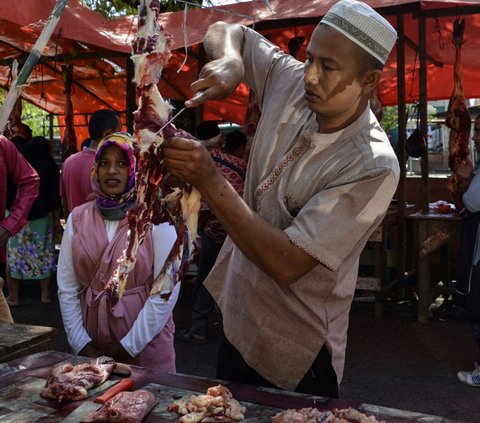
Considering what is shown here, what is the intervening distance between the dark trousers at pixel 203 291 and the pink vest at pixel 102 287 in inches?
99.2

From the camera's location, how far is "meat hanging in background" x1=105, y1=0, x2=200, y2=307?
182cm

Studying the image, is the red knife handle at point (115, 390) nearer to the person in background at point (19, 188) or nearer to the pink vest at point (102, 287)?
the pink vest at point (102, 287)

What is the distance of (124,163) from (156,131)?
4.61 ft

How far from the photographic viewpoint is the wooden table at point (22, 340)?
261 centimetres

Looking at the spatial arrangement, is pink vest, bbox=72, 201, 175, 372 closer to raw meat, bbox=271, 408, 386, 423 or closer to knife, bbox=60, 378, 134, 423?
knife, bbox=60, 378, 134, 423

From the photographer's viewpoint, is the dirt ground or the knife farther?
the dirt ground

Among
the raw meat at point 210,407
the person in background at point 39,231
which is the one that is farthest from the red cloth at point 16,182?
the raw meat at point 210,407

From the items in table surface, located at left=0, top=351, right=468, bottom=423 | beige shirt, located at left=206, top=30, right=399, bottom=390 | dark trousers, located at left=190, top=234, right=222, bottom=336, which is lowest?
dark trousers, located at left=190, top=234, right=222, bottom=336

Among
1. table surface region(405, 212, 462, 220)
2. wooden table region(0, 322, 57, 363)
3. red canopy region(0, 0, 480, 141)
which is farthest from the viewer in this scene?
table surface region(405, 212, 462, 220)

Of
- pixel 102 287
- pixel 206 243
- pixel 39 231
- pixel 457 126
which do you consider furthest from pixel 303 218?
pixel 39 231

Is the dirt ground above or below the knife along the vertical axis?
below

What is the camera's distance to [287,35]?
736 centimetres

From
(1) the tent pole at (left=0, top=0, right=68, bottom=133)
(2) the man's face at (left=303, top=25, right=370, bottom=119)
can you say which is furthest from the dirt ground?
(1) the tent pole at (left=0, top=0, right=68, bottom=133)

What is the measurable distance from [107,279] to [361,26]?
5.64 ft
